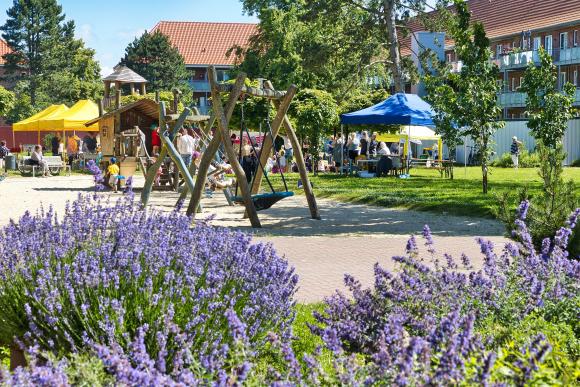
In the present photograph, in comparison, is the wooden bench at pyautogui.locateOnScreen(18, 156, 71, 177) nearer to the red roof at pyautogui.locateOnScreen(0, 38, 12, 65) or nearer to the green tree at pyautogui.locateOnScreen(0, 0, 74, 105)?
the green tree at pyautogui.locateOnScreen(0, 0, 74, 105)

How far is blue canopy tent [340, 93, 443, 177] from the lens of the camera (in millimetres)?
29984

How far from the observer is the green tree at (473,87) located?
72.3 feet

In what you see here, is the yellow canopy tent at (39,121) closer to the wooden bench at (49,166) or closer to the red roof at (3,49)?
the wooden bench at (49,166)

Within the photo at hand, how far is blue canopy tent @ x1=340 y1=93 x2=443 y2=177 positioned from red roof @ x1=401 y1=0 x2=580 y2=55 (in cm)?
3124

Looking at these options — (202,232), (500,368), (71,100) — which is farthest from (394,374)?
(71,100)

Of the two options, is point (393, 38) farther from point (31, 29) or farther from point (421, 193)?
point (31, 29)

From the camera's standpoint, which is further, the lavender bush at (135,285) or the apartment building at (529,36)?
the apartment building at (529,36)

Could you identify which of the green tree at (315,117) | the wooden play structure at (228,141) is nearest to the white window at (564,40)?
the green tree at (315,117)

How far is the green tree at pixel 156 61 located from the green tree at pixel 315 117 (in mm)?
61257

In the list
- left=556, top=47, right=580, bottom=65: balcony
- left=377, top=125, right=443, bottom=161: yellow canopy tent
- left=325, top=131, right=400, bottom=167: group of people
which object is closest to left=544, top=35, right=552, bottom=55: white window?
left=556, top=47, right=580, bottom=65: balcony

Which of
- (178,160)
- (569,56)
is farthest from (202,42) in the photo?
(178,160)

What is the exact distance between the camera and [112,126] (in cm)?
3272

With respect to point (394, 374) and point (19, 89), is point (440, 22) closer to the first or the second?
point (394, 374)

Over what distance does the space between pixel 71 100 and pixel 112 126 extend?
2308 inches
